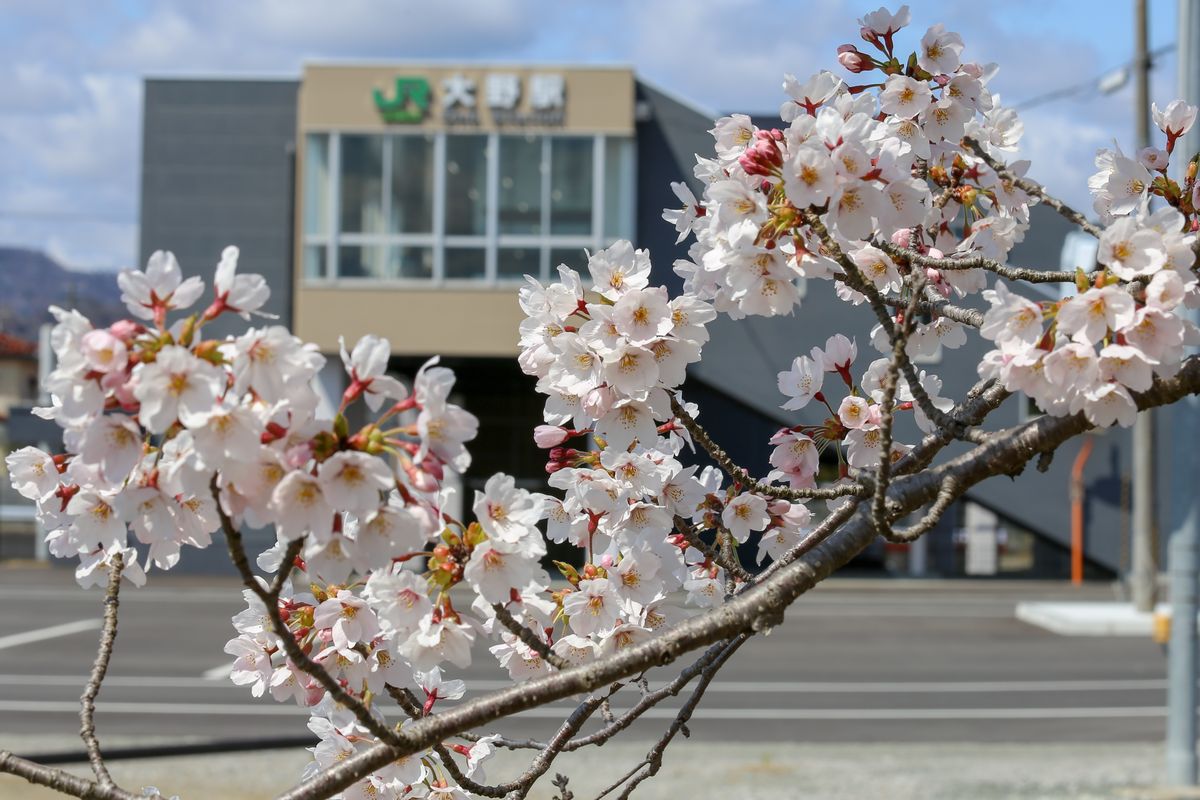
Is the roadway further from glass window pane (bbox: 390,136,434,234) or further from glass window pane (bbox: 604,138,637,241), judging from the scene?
glass window pane (bbox: 604,138,637,241)

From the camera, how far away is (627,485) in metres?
2.10

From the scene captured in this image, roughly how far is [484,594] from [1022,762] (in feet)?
28.3

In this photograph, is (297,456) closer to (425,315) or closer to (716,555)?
(716,555)

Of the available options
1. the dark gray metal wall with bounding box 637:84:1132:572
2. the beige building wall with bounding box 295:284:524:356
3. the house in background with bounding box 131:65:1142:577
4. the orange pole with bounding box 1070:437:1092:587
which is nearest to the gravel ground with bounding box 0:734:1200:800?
the dark gray metal wall with bounding box 637:84:1132:572

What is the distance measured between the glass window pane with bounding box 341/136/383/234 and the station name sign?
702mm

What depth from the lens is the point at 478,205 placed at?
839 inches

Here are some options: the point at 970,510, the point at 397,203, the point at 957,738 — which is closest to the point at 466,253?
the point at 397,203

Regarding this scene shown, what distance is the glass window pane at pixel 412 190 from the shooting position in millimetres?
21359

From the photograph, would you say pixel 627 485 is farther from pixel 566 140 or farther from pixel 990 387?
pixel 566 140

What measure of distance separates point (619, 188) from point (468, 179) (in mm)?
2563

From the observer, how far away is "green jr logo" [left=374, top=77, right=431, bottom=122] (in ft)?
69.3

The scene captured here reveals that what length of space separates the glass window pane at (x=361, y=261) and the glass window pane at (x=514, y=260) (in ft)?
6.55

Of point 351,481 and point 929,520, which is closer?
point 351,481

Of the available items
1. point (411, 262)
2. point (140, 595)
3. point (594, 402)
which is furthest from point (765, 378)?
point (594, 402)
